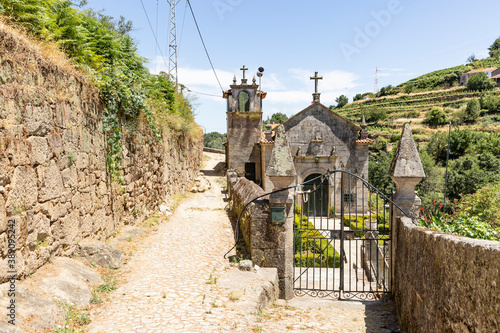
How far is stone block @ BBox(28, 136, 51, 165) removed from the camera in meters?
4.45

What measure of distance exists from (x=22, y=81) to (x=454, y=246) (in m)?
5.30

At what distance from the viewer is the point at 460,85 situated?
8894 cm

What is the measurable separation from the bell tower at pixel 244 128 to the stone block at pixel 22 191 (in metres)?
17.7

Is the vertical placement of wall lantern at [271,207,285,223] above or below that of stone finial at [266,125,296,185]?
below

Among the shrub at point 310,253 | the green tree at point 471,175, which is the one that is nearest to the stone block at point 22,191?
the shrub at point 310,253

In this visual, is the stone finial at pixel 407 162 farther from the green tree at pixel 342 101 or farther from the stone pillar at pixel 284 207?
the green tree at pixel 342 101

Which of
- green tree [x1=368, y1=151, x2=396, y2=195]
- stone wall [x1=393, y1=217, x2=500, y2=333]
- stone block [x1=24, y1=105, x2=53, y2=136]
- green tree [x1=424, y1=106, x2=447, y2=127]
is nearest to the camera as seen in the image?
stone wall [x1=393, y1=217, x2=500, y2=333]

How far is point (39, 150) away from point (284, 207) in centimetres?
413

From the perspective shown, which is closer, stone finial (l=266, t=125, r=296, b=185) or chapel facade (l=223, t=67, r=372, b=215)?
stone finial (l=266, t=125, r=296, b=185)

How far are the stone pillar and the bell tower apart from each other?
15438mm

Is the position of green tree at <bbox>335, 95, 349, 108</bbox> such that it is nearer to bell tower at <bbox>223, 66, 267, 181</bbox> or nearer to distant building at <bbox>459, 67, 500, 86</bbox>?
distant building at <bbox>459, 67, 500, 86</bbox>

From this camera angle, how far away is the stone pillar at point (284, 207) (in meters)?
6.42

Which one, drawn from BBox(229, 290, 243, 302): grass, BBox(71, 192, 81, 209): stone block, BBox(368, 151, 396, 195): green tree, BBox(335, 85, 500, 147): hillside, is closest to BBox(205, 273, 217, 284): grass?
BBox(229, 290, 243, 302): grass

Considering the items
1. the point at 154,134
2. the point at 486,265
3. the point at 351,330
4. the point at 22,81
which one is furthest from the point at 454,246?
the point at 154,134
